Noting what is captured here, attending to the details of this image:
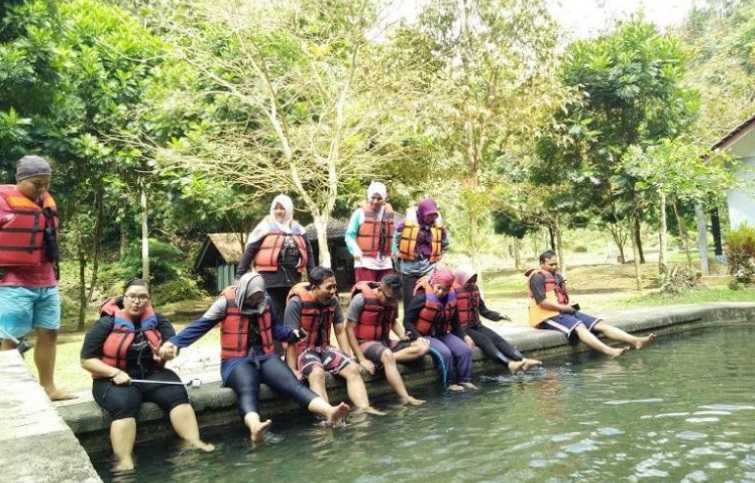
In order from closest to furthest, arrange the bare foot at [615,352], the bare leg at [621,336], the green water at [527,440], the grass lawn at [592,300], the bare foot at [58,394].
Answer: the green water at [527,440] → the bare foot at [58,394] → the bare foot at [615,352] → the bare leg at [621,336] → the grass lawn at [592,300]

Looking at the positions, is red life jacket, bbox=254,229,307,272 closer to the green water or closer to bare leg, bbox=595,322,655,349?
the green water

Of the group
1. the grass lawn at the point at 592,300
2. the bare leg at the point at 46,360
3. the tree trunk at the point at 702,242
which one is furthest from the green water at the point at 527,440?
the tree trunk at the point at 702,242

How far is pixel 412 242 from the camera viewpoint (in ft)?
24.6

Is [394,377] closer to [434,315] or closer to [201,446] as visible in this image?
[434,315]

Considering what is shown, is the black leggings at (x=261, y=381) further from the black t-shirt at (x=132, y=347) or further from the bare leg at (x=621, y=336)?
the bare leg at (x=621, y=336)

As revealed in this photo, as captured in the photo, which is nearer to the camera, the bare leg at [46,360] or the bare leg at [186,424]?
the bare leg at [186,424]

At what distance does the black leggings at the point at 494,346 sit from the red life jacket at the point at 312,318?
1947 millimetres

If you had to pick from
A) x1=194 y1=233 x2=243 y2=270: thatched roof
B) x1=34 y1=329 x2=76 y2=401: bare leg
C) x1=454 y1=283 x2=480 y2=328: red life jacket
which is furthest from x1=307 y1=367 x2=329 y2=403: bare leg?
x1=194 y1=233 x2=243 y2=270: thatched roof

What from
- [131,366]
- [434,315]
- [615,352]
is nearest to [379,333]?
[434,315]

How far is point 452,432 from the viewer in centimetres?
472

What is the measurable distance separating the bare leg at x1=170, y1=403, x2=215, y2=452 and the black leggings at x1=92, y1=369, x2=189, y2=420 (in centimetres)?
5

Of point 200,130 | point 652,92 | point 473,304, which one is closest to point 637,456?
point 473,304

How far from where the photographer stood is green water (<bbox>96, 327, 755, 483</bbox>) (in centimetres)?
380

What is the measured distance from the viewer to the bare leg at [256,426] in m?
4.52
